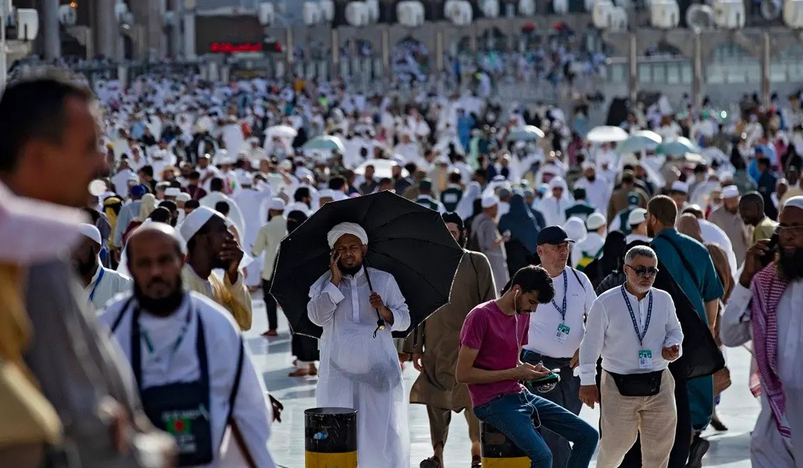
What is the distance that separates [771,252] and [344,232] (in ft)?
6.73

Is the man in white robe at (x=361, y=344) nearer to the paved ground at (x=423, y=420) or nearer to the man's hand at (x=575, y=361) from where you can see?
the man's hand at (x=575, y=361)

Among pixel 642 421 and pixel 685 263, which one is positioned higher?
pixel 685 263

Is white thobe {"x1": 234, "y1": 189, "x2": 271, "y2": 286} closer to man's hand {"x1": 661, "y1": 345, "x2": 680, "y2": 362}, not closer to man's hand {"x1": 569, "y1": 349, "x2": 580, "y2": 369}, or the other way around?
man's hand {"x1": 569, "y1": 349, "x2": 580, "y2": 369}

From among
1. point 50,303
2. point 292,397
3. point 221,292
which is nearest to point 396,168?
point 292,397

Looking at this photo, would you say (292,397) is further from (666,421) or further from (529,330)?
(666,421)

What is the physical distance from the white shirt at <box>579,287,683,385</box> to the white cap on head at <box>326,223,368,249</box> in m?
1.09

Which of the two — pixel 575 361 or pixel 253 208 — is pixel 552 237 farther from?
pixel 253 208

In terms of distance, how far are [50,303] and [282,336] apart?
1243 cm

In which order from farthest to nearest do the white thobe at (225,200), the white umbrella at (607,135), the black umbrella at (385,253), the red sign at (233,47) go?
the red sign at (233,47), the white umbrella at (607,135), the white thobe at (225,200), the black umbrella at (385,253)

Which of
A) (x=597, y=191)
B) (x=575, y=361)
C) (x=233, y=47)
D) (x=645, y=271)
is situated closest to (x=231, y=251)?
(x=645, y=271)

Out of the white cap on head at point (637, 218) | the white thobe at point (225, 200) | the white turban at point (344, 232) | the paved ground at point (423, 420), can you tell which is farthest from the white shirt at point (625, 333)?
the white thobe at point (225, 200)

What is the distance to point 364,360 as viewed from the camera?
796cm

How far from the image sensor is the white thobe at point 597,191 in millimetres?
19781

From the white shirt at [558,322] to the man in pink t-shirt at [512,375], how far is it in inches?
33.7
